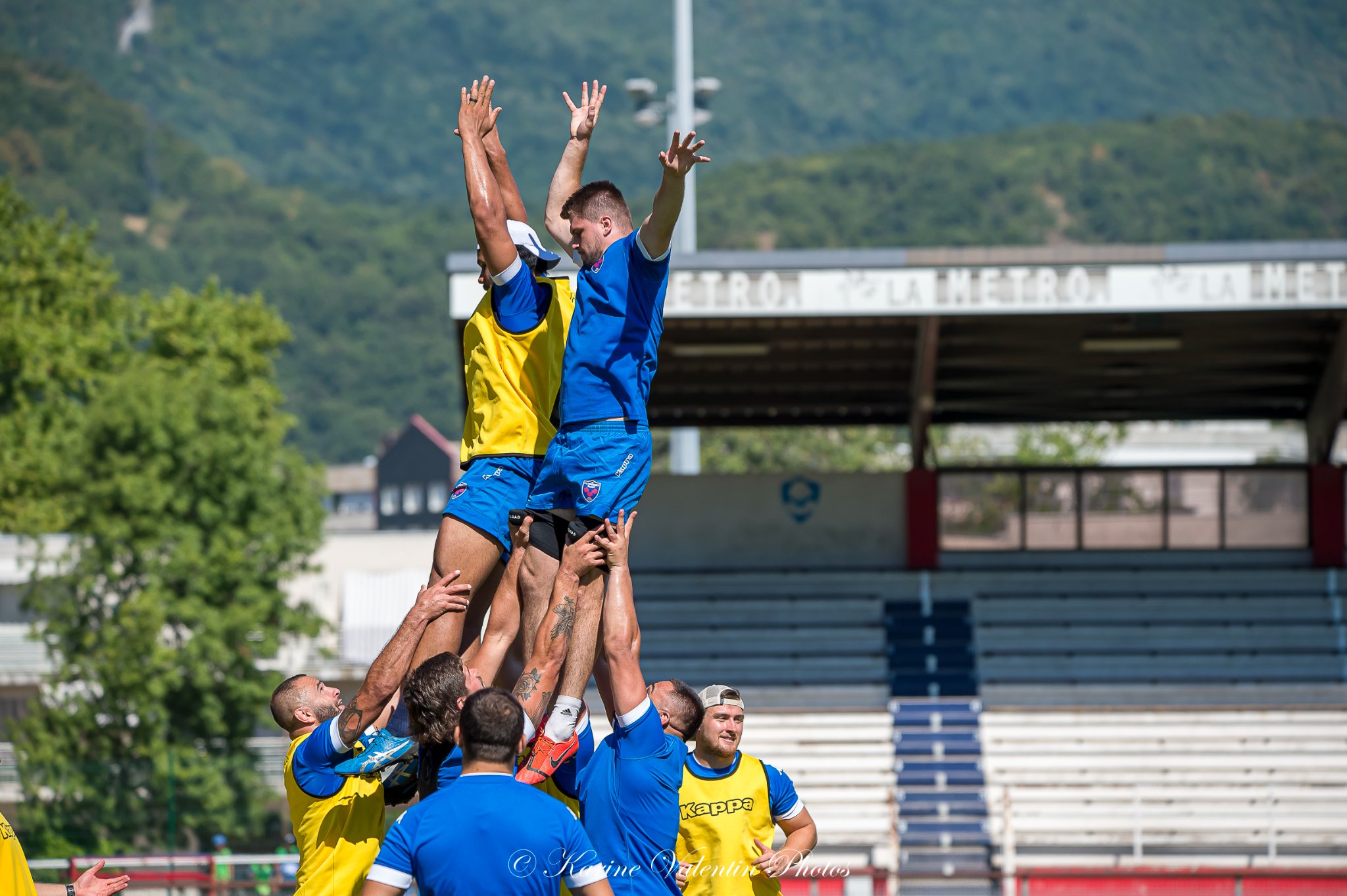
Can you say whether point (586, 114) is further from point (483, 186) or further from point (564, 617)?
point (564, 617)

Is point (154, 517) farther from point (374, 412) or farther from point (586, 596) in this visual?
point (374, 412)

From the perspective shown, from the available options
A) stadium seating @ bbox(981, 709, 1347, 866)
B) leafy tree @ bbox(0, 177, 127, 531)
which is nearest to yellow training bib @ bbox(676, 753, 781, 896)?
stadium seating @ bbox(981, 709, 1347, 866)

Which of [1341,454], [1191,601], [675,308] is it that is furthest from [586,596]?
[1341,454]

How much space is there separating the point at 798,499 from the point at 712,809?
18001 mm

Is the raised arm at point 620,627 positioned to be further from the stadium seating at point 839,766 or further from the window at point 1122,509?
the window at point 1122,509

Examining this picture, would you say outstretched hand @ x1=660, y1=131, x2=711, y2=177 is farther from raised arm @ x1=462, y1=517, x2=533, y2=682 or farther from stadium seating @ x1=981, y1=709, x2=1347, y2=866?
stadium seating @ x1=981, y1=709, x2=1347, y2=866

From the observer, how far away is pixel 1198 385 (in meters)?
24.5

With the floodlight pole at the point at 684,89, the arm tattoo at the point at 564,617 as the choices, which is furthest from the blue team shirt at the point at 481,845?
the floodlight pole at the point at 684,89

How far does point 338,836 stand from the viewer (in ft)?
21.6

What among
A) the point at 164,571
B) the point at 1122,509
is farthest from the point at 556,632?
the point at 164,571

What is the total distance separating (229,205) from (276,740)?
5724 inches

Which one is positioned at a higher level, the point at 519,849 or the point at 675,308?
the point at 675,308

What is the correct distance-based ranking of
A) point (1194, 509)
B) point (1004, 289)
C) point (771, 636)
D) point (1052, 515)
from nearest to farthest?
point (1004, 289), point (771, 636), point (1194, 509), point (1052, 515)

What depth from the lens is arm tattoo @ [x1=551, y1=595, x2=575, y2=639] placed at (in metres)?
6.05
